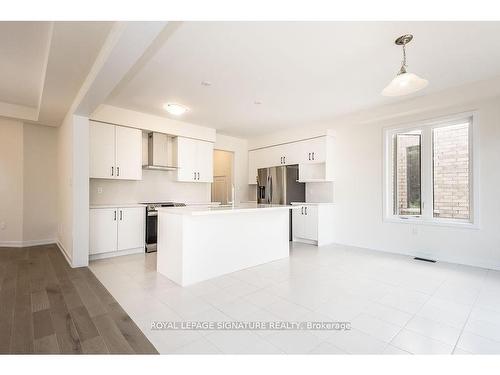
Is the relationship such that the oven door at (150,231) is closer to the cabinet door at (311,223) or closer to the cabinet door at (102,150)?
the cabinet door at (102,150)

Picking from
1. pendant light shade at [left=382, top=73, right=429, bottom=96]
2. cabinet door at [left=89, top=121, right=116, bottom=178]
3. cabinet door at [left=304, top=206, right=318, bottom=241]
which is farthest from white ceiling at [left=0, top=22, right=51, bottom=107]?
cabinet door at [left=304, top=206, right=318, bottom=241]

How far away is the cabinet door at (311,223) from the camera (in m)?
4.92

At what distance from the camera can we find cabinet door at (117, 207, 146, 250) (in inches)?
162

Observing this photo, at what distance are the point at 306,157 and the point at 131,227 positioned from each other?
366 cm

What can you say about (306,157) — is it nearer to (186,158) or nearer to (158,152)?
(186,158)

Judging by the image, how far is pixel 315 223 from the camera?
16.2 ft

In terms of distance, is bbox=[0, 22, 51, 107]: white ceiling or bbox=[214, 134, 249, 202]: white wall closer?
bbox=[0, 22, 51, 107]: white ceiling

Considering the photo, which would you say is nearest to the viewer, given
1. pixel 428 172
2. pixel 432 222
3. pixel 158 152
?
pixel 432 222

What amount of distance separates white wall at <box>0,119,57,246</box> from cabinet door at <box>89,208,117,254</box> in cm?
196

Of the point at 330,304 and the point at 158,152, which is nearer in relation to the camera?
the point at 330,304

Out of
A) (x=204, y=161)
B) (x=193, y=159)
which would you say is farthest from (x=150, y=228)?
(x=204, y=161)

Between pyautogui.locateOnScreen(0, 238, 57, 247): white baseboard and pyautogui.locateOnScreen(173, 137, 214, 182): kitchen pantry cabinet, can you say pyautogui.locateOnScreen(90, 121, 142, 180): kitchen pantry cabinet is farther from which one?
pyautogui.locateOnScreen(0, 238, 57, 247): white baseboard
